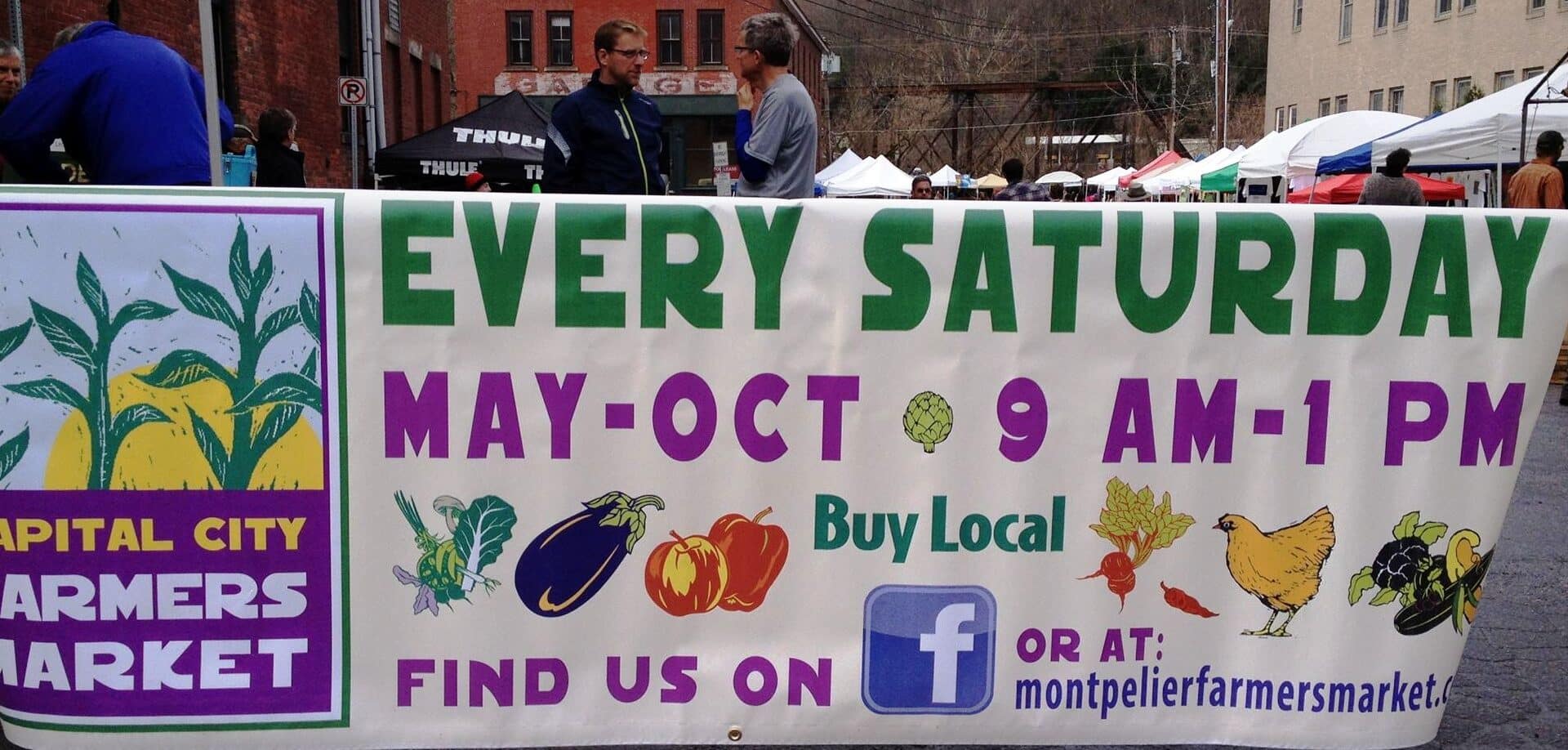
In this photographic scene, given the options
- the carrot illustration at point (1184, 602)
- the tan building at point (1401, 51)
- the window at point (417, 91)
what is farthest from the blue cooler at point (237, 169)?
the tan building at point (1401, 51)

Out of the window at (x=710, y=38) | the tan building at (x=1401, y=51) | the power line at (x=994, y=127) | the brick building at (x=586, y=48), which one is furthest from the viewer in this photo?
the power line at (x=994, y=127)

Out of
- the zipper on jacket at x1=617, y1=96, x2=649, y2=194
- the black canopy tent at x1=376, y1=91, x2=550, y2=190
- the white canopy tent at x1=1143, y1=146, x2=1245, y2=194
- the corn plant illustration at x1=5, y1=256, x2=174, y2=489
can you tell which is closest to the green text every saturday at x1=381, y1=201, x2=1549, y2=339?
the corn plant illustration at x1=5, y1=256, x2=174, y2=489

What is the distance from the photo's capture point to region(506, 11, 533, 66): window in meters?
45.2

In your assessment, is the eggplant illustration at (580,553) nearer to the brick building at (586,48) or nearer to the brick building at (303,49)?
the brick building at (303,49)

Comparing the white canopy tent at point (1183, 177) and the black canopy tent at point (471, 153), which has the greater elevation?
the white canopy tent at point (1183, 177)

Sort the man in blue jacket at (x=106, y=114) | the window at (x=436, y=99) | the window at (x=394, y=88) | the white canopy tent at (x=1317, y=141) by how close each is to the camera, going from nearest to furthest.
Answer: the man in blue jacket at (x=106, y=114), the white canopy tent at (x=1317, y=141), the window at (x=394, y=88), the window at (x=436, y=99)

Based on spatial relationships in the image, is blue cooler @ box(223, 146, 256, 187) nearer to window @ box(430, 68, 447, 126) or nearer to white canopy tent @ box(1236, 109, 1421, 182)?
white canopy tent @ box(1236, 109, 1421, 182)

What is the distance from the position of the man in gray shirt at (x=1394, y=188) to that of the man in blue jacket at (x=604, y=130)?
783 cm

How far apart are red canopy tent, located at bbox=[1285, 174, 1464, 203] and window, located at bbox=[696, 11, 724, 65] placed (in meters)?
27.8

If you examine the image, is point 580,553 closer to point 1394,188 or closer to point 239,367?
point 239,367

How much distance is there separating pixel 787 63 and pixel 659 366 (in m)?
3.14

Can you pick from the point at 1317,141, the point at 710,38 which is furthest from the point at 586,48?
the point at 1317,141

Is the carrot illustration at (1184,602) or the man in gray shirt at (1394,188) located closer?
the carrot illustration at (1184,602)

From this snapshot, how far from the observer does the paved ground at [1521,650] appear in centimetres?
329
